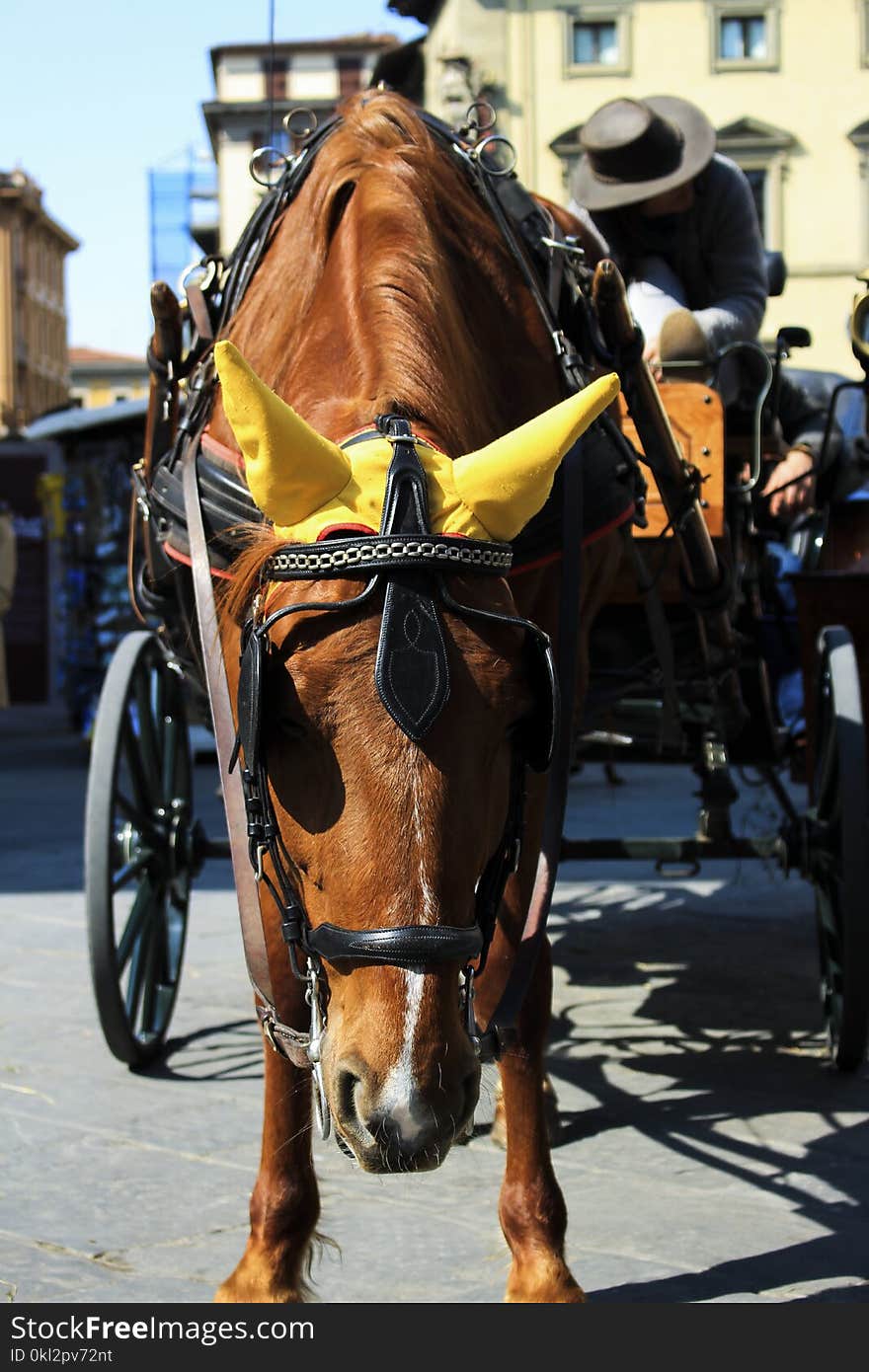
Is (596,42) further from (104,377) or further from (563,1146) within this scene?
(104,377)

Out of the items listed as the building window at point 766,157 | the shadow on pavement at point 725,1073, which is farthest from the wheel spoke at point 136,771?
the building window at point 766,157

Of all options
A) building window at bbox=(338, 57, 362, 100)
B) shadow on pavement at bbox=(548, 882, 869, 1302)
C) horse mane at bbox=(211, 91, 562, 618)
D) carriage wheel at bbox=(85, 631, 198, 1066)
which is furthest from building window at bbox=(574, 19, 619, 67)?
horse mane at bbox=(211, 91, 562, 618)

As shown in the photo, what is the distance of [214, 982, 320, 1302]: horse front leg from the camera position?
2699mm

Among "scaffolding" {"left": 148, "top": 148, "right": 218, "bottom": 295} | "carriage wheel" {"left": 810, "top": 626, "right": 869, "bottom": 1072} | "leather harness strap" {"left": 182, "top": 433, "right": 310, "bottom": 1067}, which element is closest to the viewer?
"leather harness strap" {"left": 182, "top": 433, "right": 310, "bottom": 1067}

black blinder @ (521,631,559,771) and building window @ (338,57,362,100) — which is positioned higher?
black blinder @ (521,631,559,771)

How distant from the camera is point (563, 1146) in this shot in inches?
140

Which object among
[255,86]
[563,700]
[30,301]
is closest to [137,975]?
[563,700]

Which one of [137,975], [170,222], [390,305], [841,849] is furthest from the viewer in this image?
[170,222]

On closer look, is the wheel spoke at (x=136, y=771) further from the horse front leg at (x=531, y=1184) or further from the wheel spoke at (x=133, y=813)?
the horse front leg at (x=531, y=1184)

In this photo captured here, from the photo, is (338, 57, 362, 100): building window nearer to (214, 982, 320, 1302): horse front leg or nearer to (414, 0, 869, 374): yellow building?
(414, 0, 869, 374): yellow building

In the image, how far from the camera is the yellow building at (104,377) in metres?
85.3

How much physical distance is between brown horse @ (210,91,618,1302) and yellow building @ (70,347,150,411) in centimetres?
8420

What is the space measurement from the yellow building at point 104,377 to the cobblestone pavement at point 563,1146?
270ft

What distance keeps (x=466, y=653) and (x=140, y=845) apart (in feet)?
8.17
